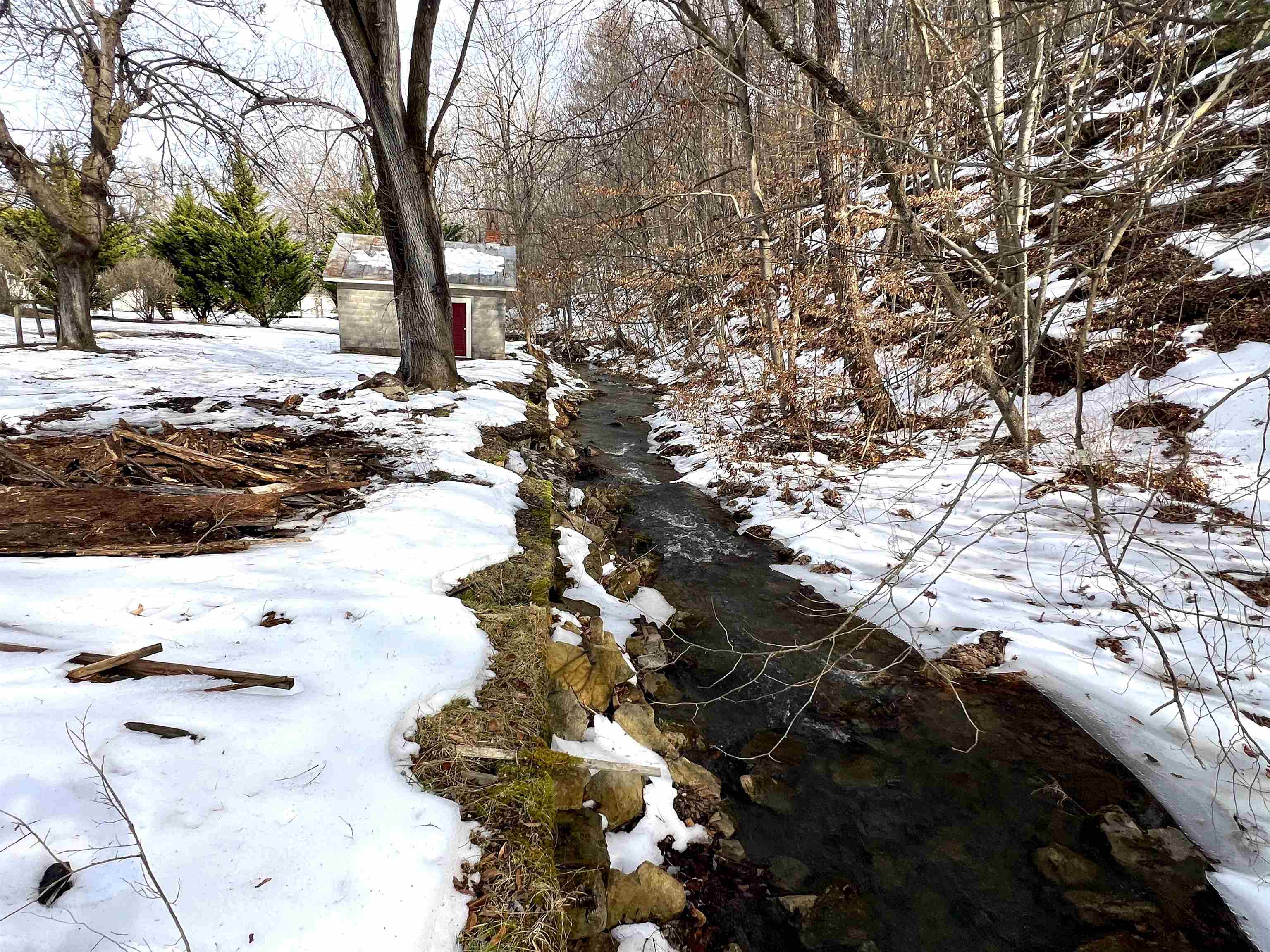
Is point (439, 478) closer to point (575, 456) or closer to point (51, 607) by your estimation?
point (51, 607)

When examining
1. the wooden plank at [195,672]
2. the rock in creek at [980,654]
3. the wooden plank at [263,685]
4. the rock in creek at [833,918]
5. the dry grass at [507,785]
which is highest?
the wooden plank at [195,672]

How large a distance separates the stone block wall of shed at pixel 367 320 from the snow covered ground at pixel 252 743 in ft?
43.7

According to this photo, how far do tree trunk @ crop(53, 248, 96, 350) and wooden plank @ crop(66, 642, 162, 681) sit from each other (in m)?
13.3

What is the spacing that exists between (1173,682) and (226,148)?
494 inches

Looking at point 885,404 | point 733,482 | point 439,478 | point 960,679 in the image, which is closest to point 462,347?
point 733,482

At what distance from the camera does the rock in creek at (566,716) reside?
301 centimetres

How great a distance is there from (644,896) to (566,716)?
37.7 inches

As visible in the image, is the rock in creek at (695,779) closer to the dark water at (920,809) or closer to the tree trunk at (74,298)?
the dark water at (920,809)

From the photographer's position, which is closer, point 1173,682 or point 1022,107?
point 1173,682

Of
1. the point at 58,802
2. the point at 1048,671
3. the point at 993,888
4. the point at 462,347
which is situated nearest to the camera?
the point at 58,802

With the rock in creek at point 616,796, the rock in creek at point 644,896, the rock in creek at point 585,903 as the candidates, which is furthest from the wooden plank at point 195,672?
the rock in creek at point 644,896

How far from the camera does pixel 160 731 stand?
1.86 m

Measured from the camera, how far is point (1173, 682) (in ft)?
6.50

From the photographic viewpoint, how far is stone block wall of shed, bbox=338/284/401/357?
15.0 meters
